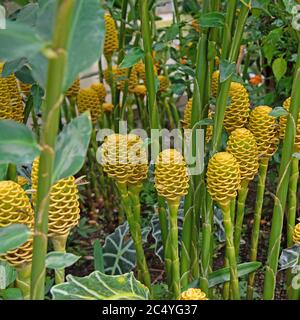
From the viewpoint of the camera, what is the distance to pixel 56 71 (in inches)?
16.1

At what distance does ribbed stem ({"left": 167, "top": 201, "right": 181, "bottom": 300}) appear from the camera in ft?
2.50

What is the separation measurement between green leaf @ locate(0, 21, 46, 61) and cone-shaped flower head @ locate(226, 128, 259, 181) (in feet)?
1.27

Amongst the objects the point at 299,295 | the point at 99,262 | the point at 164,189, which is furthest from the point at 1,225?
the point at 299,295

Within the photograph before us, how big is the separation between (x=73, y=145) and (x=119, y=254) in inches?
21.0

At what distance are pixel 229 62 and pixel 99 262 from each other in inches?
13.8

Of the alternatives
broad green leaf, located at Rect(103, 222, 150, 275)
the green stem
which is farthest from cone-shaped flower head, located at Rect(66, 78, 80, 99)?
the green stem

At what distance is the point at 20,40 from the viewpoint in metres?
0.40

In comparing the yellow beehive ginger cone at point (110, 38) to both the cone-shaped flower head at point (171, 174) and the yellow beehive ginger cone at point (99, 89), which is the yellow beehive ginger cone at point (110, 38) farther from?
the cone-shaped flower head at point (171, 174)

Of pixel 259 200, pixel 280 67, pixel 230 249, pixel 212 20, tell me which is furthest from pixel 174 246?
pixel 280 67

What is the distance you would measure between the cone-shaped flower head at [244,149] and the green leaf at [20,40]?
39 cm

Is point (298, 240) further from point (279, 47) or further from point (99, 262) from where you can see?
point (279, 47)

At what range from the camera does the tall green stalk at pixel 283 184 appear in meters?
0.75

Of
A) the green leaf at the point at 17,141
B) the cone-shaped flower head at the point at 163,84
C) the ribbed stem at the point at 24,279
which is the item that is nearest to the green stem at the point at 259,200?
the ribbed stem at the point at 24,279

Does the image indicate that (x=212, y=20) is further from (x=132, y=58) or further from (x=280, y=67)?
(x=280, y=67)
